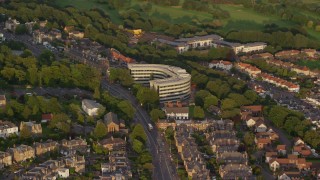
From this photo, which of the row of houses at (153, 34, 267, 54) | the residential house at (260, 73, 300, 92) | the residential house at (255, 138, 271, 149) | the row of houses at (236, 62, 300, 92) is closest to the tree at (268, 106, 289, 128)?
the residential house at (255, 138, 271, 149)

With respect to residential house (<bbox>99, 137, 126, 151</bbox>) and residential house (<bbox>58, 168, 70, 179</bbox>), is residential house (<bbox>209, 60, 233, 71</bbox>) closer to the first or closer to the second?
residential house (<bbox>99, 137, 126, 151</bbox>)

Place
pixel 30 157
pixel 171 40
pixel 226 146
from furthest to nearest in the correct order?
pixel 171 40 < pixel 226 146 < pixel 30 157

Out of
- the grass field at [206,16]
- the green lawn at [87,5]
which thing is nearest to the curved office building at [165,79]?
the grass field at [206,16]

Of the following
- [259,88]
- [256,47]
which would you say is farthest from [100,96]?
[256,47]

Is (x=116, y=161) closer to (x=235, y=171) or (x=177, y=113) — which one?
(x=235, y=171)

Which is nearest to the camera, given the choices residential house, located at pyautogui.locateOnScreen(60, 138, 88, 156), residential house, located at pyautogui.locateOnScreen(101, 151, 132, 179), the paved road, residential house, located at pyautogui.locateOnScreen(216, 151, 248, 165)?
residential house, located at pyautogui.locateOnScreen(101, 151, 132, 179)

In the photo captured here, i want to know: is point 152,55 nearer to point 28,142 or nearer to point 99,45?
point 99,45

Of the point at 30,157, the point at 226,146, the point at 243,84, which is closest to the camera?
the point at 30,157
